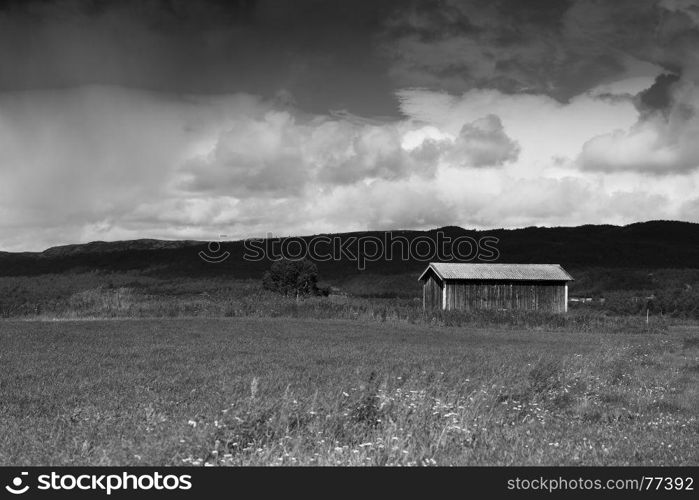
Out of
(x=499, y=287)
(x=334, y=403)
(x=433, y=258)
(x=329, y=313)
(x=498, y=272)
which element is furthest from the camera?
(x=433, y=258)

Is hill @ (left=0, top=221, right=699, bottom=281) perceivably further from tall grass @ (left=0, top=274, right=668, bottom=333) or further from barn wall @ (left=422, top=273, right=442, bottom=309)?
tall grass @ (left=0, top=274, right=668, bottom=333)

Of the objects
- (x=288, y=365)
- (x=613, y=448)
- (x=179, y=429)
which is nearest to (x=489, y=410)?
(x=613, y=448)

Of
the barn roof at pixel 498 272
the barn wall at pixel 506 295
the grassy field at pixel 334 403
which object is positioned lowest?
the grassy field at pixel 334 403

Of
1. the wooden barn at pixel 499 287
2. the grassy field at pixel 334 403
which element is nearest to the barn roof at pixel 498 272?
the wooden barn at pixel 499 287

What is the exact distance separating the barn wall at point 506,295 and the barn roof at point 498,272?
0.65 m

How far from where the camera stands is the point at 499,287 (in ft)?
216

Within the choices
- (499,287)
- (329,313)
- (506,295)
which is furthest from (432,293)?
(329,313)

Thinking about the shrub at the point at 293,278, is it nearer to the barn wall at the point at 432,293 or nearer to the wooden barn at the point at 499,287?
the barn wall at the point at 432,293

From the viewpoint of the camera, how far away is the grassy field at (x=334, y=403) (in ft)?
33.6

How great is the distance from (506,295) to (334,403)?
54.5m

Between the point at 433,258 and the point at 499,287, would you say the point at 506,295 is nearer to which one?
the point at 499,287

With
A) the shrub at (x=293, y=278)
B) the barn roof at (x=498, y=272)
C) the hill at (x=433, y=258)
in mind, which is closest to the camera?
the barn roof at (x=498, y=272)
